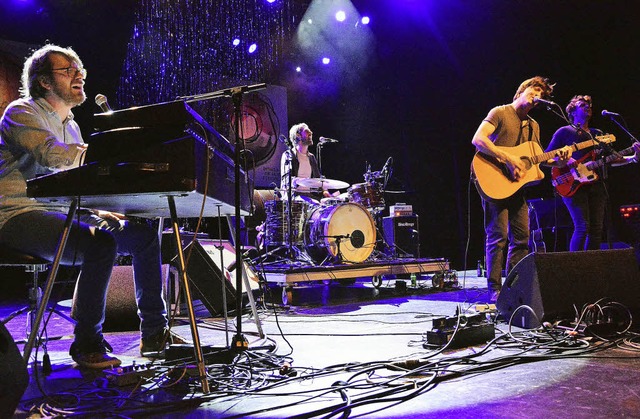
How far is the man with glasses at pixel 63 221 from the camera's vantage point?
7.55ft

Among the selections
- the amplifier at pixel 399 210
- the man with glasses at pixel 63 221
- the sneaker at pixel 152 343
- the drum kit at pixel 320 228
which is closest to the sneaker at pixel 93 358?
the man with glasses at pixel 63 221

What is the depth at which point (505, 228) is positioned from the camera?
427 cm

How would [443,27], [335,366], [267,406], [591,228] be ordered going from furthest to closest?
[443,27]
[591,228]
[335,366]
[267,406]

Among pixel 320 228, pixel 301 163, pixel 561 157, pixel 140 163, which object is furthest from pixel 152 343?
pixel 301 163

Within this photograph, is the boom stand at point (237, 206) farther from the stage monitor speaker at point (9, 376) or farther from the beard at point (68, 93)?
the stage monitor speaker at point (9, 376)

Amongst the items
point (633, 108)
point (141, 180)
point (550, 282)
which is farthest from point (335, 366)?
point (633, 108)

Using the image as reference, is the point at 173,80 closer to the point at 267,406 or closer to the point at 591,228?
the point at 591,228

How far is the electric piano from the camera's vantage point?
1.86m

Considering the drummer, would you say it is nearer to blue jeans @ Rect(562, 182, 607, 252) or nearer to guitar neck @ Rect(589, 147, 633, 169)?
blue jeans @ Rect(562, 182, 607, 252)

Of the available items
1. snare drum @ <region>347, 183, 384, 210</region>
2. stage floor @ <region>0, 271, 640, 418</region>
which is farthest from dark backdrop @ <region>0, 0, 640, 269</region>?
stage floor @ <region>0, 271, 640, 418</region>

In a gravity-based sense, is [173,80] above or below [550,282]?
above

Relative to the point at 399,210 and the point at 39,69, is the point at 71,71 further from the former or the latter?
the point at 399,210

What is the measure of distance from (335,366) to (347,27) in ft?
28.9

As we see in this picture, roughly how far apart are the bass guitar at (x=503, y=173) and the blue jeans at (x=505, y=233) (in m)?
0.09
